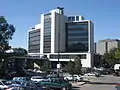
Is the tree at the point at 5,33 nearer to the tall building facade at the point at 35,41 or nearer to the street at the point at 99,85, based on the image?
the street at the point at 99,85

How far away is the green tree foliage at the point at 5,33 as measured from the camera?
4562 cm

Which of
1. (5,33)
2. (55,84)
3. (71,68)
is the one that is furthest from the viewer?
(71,68)

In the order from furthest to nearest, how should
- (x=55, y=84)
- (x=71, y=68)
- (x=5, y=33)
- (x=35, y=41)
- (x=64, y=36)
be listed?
(x=35, y=41) < (x=64, y=36) < (x=71, y=68) < (x=5, y=33) < (x=55, y=84)

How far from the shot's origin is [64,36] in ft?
592

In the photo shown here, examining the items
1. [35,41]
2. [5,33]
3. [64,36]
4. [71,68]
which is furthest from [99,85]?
[35,41]

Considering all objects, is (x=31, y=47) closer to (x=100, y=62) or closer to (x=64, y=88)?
(x=100, y=62)

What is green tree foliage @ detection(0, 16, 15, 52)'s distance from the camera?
150 feet

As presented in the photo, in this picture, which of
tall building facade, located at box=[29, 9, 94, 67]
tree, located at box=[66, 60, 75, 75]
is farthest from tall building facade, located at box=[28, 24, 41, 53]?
tree, located at box=[66, 60, 75, 75]

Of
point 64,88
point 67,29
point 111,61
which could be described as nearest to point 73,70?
point 64,88

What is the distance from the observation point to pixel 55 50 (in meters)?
170

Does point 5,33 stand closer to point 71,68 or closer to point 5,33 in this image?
point 5,33

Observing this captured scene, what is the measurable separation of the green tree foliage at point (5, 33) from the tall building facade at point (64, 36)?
391ft

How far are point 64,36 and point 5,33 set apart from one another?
134172 mm

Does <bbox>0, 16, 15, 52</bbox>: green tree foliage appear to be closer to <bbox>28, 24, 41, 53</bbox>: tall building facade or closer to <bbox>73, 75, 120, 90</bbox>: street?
<bbox>73, 75, 120, 90</bbox>: street
